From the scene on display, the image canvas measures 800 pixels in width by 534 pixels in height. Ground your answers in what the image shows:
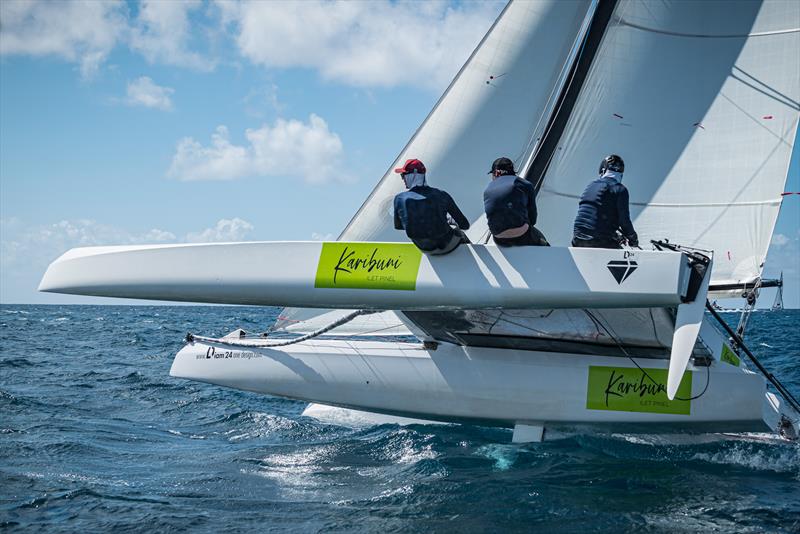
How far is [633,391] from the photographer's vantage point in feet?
17.4

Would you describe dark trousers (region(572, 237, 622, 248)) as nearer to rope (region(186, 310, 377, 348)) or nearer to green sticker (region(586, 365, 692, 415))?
green sticker (region(586, 365, 692, 415))

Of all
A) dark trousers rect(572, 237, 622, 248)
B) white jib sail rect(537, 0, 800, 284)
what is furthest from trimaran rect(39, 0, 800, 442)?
dark trousers rect(572, 237, 622, 248)

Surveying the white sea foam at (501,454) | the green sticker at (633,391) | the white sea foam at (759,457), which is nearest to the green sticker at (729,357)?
the green sticker at (633,391)

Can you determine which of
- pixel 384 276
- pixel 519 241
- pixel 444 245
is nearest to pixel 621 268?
pixel 519 241

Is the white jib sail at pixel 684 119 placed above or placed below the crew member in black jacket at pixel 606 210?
above

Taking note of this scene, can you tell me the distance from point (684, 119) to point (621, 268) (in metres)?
2.62

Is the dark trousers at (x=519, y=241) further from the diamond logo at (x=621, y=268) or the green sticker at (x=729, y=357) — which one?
the green sticker at (x=729, y=357)

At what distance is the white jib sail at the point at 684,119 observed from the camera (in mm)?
6234

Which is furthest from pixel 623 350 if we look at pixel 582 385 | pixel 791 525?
pixel 791 525

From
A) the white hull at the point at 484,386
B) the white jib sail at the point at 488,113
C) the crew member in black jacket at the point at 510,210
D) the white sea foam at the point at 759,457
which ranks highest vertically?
the white jib sail at the point at 488,113

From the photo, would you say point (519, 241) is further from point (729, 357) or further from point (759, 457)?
point (759, 457)

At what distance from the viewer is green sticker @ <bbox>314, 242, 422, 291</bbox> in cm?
468

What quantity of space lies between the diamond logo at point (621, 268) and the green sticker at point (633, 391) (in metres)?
1.21

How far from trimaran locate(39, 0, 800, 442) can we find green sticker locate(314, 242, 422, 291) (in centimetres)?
1
